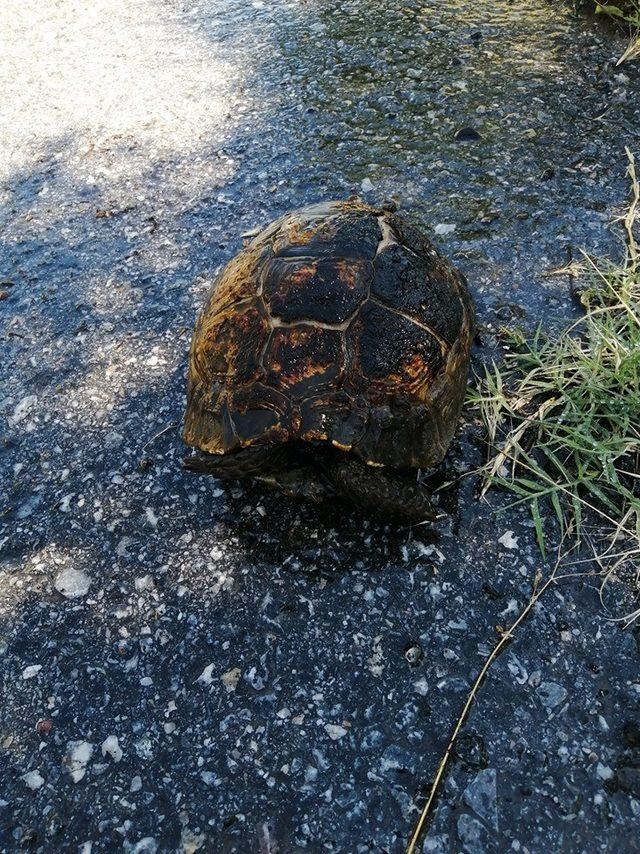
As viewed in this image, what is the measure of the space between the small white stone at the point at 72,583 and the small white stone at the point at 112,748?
19.9 inches

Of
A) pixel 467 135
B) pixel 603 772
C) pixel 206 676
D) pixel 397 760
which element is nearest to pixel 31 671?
pixel 206 676

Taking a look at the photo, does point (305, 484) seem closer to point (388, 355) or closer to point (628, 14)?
point (388, 355)

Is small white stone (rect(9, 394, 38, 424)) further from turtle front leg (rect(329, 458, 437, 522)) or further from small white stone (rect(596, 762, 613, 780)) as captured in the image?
small white stone (rect(596, 762, 613, 780))

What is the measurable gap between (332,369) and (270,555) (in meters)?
0.68

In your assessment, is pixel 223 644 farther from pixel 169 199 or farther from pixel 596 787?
pixel 169 199

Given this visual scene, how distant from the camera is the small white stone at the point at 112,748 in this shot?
1.95m

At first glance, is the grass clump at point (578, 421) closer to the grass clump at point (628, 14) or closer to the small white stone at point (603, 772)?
the small white stone at point (603, 772)

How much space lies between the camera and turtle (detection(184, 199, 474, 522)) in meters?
2.09

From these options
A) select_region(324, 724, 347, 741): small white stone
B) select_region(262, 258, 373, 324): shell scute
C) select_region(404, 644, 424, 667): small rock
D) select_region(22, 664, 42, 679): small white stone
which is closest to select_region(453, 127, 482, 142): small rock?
select_region(262, 258, 373, 324): shell scute

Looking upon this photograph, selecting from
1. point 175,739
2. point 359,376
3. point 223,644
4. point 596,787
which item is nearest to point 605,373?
point 359,376

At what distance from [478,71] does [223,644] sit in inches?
151

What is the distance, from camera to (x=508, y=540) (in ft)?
7.48

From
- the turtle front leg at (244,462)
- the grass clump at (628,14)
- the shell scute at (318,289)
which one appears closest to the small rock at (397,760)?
the turtle front leg at (244,462)

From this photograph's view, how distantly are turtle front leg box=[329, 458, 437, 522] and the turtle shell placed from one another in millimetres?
84
